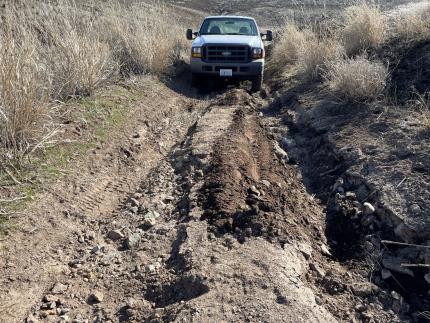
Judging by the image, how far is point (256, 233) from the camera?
4.70 metres

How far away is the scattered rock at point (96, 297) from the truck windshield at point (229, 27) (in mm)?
9493

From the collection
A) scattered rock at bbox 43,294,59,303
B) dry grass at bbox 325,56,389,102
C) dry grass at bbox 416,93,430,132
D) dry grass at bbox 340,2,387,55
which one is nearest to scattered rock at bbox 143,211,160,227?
scattered rock at bbox 43,294,59,303

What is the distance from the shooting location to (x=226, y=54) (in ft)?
38.0

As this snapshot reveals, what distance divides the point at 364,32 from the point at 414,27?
110 centimetres

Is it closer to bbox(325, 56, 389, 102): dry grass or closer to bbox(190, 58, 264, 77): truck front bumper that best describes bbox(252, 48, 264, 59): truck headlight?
bbox(190, 58, 264, 77): truck front bumper

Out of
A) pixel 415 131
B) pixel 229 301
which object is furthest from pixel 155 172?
pixel 415 131

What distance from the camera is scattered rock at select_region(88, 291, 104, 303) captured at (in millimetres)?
4070

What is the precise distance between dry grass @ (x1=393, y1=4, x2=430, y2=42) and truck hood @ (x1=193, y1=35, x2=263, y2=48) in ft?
10.3

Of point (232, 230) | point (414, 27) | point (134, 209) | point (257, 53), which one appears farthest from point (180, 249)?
point (414, 27)

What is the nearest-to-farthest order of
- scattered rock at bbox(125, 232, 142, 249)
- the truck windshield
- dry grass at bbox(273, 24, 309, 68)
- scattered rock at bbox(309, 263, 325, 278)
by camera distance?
scattered rock at bbox(309, 263, 325, 278), scattered rock at bbox(125, 232, 142, 249), the truck windshield, dry grass at bbox(273, 24, 309, 68)

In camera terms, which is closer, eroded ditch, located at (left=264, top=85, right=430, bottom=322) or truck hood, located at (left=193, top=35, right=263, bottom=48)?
eroded ditch, located at (left=264, top=85, right=430, bottom=322)

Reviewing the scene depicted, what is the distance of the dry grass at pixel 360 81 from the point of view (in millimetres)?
8172

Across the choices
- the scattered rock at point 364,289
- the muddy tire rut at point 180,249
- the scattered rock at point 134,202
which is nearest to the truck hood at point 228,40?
the muddy tire rut at point 180,249

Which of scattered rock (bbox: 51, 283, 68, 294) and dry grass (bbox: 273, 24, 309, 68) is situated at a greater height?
dry grass (bbox: 273, 24, 309, 68)
